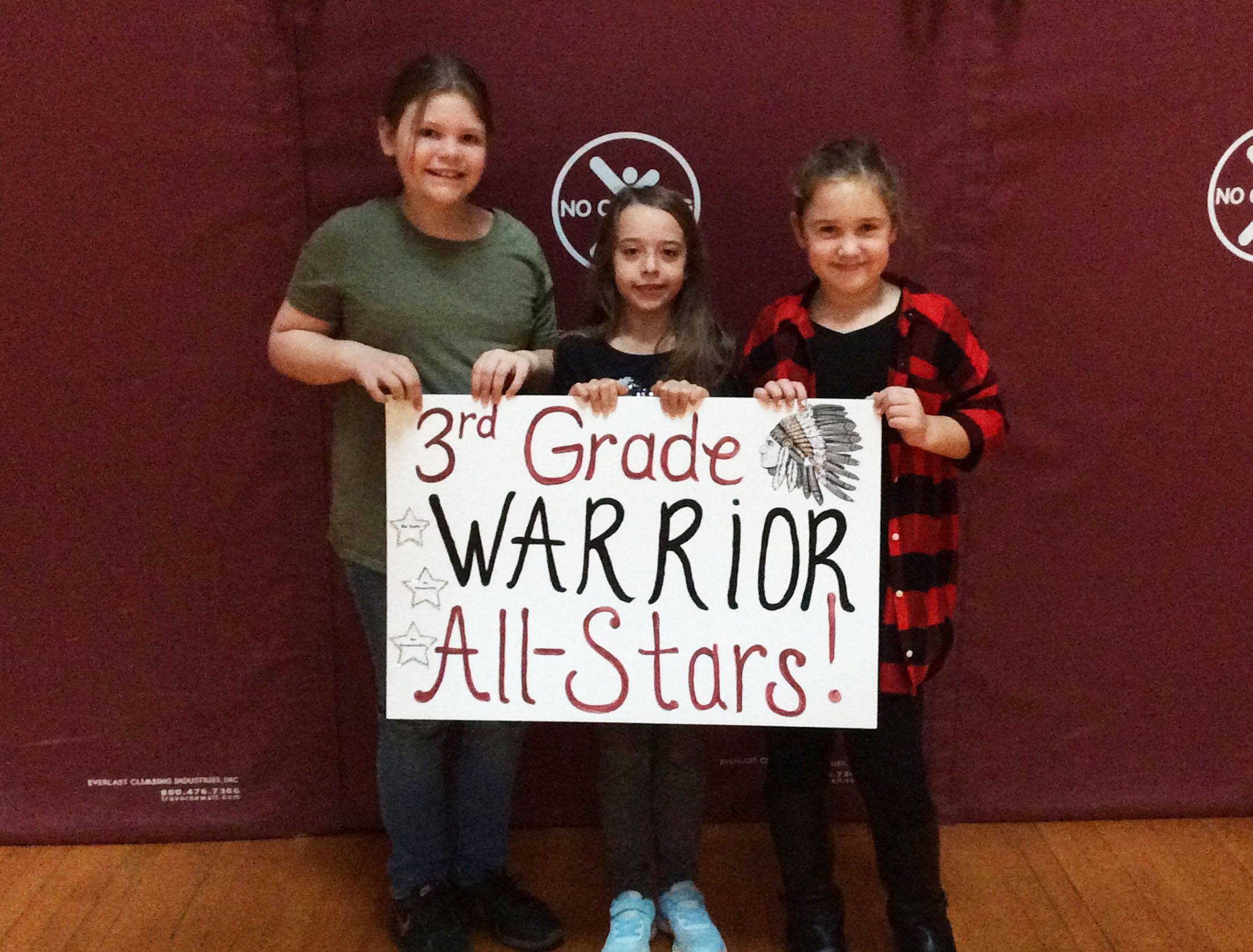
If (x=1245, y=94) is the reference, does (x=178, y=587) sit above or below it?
below

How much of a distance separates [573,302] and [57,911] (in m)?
1.27

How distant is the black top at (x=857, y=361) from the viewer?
132cm

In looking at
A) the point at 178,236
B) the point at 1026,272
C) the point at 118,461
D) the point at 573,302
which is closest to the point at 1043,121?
the point at 1026,272

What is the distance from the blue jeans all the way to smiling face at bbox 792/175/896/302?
0.74 meters

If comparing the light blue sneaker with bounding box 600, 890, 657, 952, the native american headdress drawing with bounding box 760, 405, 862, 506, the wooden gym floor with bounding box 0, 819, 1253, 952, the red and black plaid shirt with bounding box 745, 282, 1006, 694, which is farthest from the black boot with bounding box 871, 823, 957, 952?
the native american headdress drawing with bounding box 760, 405, 862, 506

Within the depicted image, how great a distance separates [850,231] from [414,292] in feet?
1.85

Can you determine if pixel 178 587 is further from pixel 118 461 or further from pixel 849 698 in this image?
pixel 849 698

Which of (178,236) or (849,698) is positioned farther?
(178,236)

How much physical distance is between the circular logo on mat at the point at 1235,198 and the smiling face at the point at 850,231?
2.17 feet

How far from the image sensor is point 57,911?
64.0 inches

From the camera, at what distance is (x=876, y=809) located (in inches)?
56.5

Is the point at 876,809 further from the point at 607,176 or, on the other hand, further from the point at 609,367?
the point at 607,176

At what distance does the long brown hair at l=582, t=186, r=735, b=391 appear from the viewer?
1.35 metres

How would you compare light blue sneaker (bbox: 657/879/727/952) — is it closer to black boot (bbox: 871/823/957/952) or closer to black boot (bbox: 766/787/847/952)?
black boot (bbox: 766/787/847/952)
